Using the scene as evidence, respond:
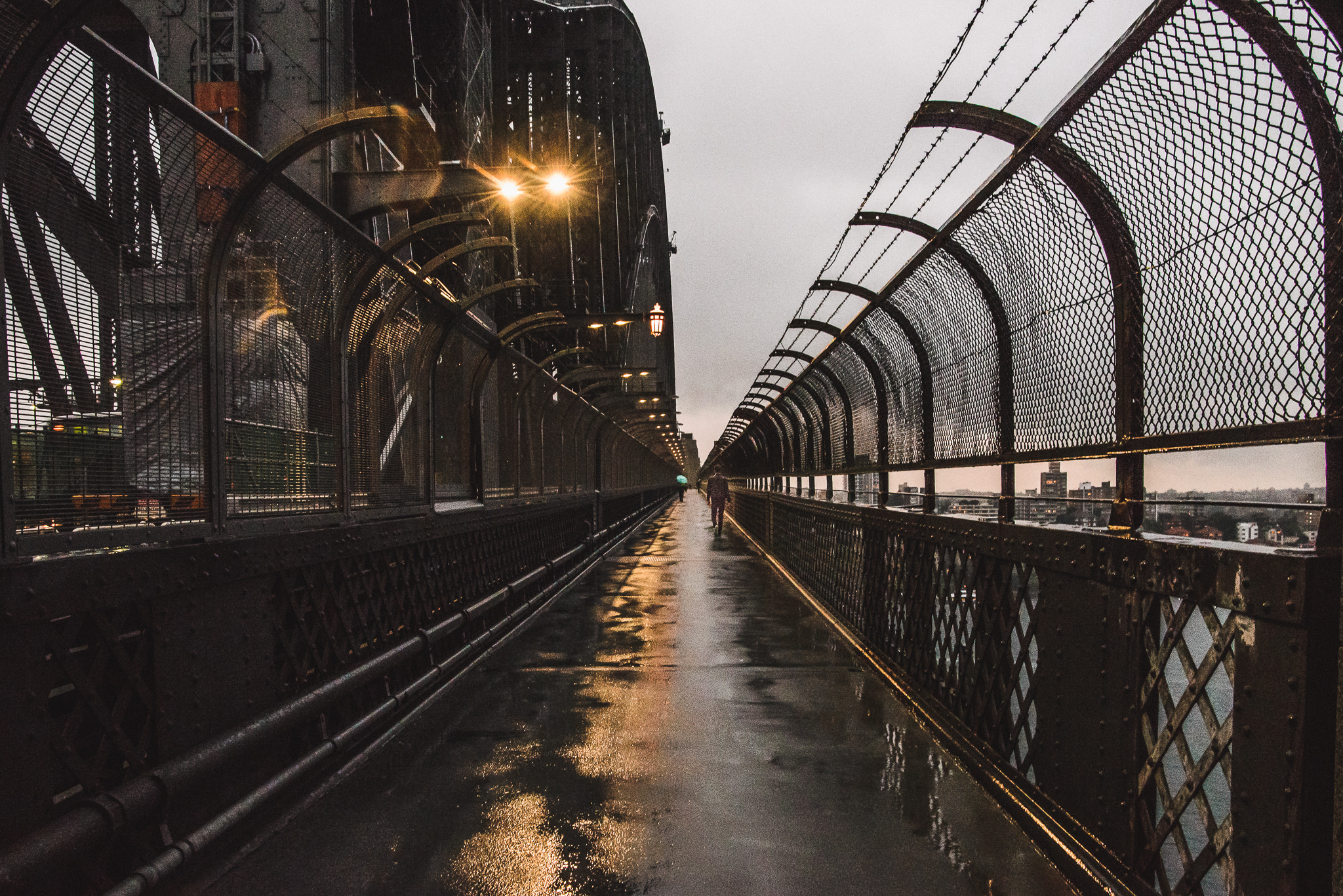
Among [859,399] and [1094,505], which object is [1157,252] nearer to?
[1094,505]

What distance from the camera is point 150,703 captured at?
3422 mm

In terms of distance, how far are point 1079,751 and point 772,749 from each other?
1.85m

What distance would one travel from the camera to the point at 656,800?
4.25 m

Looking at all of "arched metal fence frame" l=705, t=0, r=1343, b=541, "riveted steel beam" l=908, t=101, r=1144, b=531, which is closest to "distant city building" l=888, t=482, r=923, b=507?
"arched metal fence frame" l=705, t=0, r=1343, b=541

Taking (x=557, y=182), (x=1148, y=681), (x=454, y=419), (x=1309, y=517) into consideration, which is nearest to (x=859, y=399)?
(x=557, y=182)

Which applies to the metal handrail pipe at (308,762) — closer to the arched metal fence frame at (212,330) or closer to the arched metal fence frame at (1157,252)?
the arched metal fence frame at (212,330)

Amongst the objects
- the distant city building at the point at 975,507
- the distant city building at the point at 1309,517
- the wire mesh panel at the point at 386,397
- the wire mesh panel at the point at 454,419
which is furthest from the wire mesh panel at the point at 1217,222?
the wire mesh panel at the point at 454,419

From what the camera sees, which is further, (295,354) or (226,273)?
(295,354)

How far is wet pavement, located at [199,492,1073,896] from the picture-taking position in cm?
341

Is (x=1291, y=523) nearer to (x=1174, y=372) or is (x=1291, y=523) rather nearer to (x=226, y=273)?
(x=1174, y=372)

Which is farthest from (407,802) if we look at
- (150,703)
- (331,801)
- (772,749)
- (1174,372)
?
(1174,372)

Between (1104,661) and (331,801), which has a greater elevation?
(1104,661)

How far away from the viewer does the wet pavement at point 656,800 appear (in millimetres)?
3410

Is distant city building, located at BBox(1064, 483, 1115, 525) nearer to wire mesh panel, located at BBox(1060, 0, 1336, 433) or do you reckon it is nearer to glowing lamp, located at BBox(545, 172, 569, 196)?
wire mesh panel, located at BBox(1060, 0, 1336, 433)
